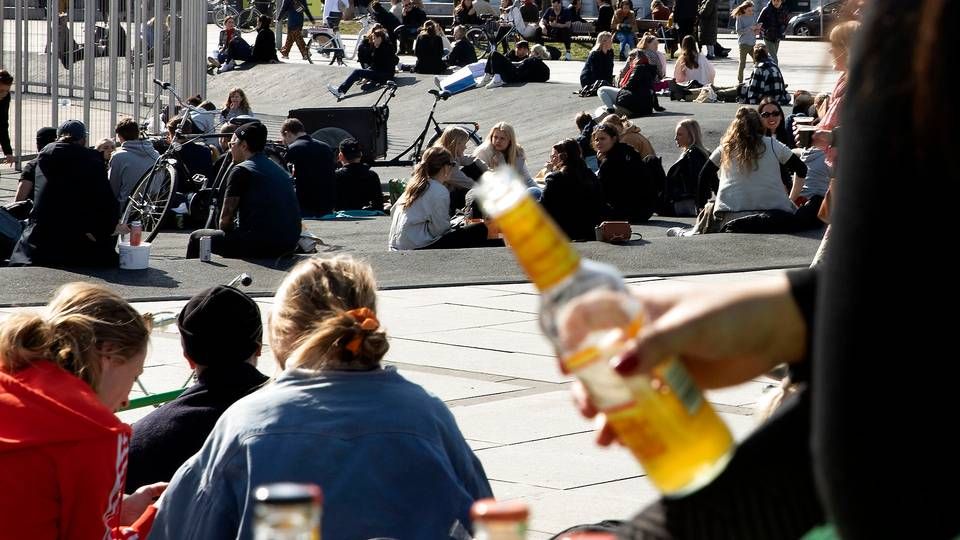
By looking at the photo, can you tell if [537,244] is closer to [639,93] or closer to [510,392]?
[510,392]

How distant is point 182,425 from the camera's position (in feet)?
15.1

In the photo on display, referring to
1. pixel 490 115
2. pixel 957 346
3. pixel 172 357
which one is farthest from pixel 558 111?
pixel 957 346

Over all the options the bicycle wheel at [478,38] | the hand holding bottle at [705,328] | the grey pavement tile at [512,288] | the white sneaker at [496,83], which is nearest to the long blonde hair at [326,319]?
the hand holding bottle at [705,328]

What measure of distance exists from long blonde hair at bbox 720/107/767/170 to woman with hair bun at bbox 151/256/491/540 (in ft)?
35.0

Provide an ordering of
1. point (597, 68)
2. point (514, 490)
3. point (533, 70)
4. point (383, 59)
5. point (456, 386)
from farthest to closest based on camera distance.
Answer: point (383, 59) → point (533, 70) → point (597, 68) → point (456, 386) → point (514, 490)

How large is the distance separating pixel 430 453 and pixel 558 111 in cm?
2299

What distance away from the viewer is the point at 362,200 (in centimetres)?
1866

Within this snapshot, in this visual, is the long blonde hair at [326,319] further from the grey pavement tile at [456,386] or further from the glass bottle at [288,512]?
the grey pavement tile at [456,386]

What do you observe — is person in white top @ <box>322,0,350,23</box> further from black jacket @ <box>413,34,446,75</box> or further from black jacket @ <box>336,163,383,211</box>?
black jacket @ <box>336,163,383,211</box>

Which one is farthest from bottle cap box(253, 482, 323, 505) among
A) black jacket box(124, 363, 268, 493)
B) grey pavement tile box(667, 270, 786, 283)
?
grey pavement tile box(667, 270, 786, 283)

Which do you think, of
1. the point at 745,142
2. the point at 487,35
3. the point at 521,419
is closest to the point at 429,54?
the point at 487,35

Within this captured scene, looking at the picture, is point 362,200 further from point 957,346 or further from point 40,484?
point 957,346

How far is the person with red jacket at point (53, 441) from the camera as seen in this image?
372cm

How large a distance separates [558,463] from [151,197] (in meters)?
10.1
